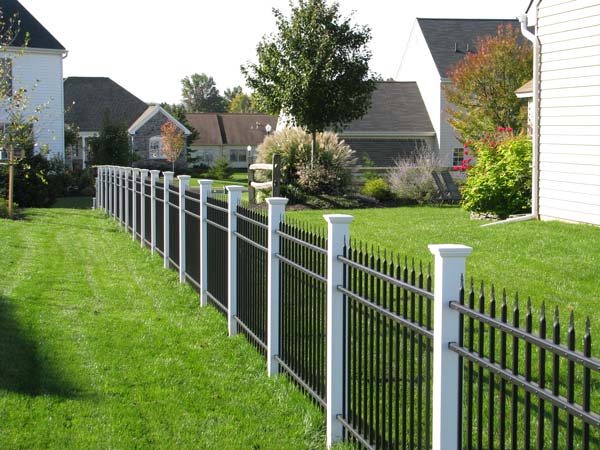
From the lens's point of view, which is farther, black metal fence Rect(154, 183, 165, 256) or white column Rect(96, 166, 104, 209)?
white column Rect(96, 166, 104, 209)

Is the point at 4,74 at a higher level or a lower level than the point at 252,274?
higher

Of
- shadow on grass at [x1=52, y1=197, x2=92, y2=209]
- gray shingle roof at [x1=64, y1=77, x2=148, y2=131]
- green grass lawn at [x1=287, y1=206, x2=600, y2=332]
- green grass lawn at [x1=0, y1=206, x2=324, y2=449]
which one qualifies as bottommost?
green grass lawn at [x1=0, y1=206, x2=324, y2=449]

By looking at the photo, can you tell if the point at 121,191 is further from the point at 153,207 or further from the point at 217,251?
the point at 217,251

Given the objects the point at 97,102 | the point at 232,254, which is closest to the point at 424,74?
the point at 97,102

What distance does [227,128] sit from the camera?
256 feet

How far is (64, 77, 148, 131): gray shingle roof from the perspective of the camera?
191 ft

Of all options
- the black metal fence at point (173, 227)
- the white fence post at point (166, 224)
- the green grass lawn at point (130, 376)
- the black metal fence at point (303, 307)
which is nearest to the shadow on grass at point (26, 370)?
the green grass lawn at point (130, 376)

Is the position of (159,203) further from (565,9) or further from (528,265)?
(565,9)

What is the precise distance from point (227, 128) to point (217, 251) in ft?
227

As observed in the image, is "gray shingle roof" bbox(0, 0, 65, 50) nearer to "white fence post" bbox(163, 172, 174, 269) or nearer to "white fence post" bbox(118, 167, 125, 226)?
"white fence post" bbox(118, 167, 125, 226)

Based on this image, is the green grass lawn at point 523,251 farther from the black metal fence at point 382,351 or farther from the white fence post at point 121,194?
the white fence post at point 121,194

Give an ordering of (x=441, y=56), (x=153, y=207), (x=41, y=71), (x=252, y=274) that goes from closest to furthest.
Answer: (x=252, y=274) < (x=153, y=207) < (x=41, y=71) < (x=441, y=56)

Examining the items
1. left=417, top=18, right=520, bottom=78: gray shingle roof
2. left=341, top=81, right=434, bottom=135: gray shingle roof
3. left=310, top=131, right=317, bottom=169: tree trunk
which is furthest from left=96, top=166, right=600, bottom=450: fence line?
left=417, top=18, right=520, bottom=78: gray shingle roof

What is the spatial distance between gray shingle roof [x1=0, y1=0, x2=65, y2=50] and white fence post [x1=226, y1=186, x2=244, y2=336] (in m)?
31.7
